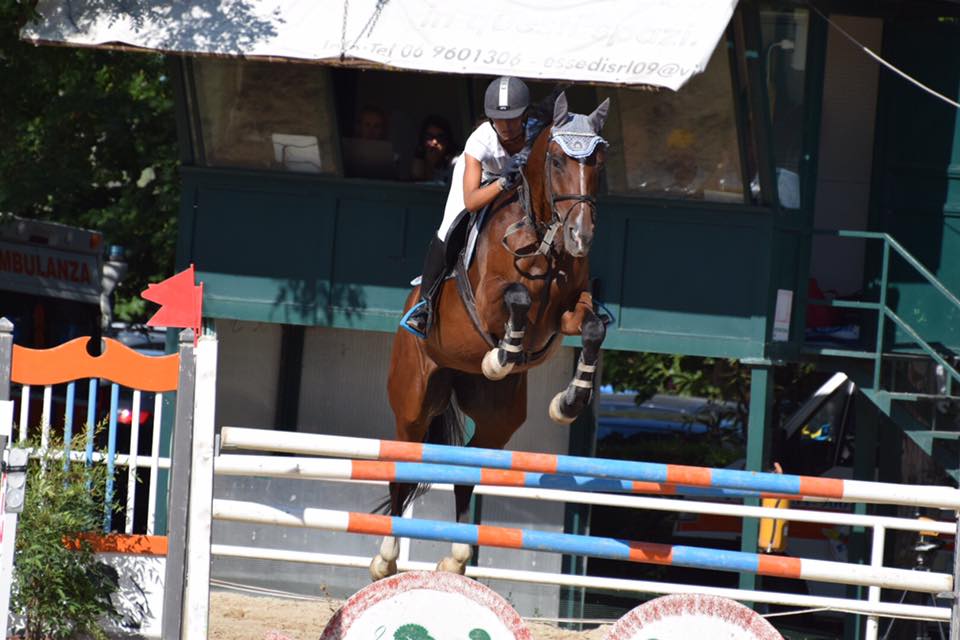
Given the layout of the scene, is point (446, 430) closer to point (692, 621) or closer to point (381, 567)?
point (381, 567)

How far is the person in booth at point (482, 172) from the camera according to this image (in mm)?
6922

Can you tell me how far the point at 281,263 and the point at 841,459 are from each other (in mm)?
4960

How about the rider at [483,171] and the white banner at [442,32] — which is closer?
the rider at [483,171]

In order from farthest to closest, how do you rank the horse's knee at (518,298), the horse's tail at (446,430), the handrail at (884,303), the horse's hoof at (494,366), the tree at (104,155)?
1. the tree at (104,155)
2. the handrail at (884,303)
3. the horse's tail at (446,430)
4. the horse's hoof at (494,366)
5. the horse's knee at (518,298)

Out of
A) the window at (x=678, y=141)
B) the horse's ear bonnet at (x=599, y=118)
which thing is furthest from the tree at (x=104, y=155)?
the horse's ear bonnet at (x=599, y=118)

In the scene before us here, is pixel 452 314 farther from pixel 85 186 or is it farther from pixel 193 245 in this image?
pixel 85 186

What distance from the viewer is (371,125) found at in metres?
11.1

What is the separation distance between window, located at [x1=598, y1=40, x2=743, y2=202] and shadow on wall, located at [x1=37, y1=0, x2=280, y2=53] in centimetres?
246

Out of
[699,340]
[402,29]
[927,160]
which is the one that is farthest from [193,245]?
[927,160]

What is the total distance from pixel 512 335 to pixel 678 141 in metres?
4.07

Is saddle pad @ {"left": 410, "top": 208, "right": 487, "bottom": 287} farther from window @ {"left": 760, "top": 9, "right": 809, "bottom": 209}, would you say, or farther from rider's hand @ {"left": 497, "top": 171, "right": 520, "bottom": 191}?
window @ {"left": 760, "top": 9, "right": 809, "bottom": 209}

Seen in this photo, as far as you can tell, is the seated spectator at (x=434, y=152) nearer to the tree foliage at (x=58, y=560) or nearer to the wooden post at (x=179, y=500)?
the tree foliage at (x=58, y=560)

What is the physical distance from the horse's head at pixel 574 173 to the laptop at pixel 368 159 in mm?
4605

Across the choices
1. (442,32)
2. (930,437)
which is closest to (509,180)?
(442,32)
